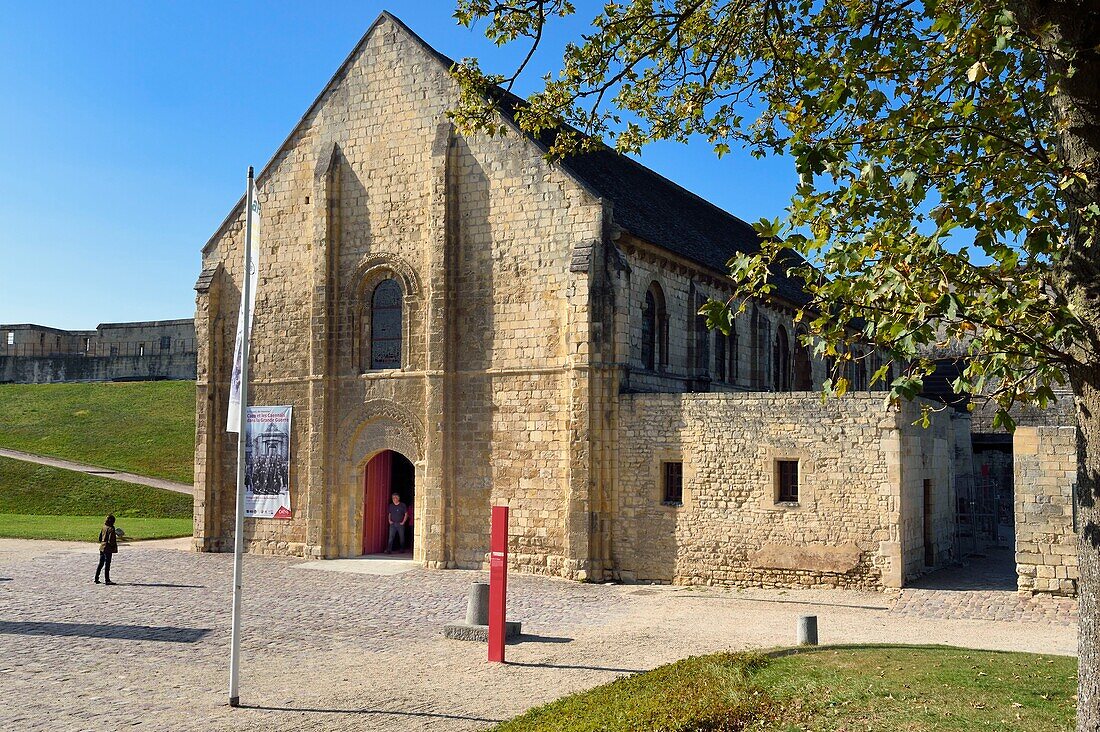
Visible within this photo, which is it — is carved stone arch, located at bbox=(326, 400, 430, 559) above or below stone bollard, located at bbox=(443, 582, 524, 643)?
above

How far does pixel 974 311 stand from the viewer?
745 centimetres

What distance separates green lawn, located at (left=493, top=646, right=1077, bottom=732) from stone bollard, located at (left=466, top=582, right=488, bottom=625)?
13.4 ft

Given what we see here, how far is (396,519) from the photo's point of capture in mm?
25516

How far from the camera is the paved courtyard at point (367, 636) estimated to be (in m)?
11.1

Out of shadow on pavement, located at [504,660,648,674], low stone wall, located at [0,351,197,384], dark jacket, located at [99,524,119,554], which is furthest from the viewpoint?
low stone wall, located at [0,351,197,384]

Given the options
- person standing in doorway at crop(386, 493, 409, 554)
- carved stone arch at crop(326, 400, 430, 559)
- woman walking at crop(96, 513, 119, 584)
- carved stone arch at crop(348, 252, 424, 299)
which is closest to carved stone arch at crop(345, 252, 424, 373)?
carved stone arch at crop(348, 252, 424, 299)

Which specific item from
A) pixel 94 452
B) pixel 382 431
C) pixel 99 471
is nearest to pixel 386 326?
pixel 382 431

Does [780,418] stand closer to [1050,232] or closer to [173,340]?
[1050,232]

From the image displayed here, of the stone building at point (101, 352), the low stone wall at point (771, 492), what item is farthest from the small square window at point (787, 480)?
the stone building at point (101, 352)

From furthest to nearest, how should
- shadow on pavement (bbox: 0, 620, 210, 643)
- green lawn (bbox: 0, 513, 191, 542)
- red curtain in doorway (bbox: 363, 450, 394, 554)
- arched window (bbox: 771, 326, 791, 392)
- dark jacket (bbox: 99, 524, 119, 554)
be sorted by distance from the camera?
1. arched window (bbox: 771, 326, 791, 392)
2. green lawn (bbox: 0, 513, 191, 542)
3. red curtain in doorway (bbox: 363, 450, 394, 554)
4. dark jacket (bbox: 99, 524, 119, 554)
5. shadow on pavement (bbox: 0, 620, 210, 643)

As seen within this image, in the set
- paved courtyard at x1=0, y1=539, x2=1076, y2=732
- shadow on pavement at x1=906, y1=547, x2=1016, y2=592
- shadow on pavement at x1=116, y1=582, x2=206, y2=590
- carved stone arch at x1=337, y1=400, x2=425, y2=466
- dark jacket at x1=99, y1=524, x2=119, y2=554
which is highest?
carved stone arch at x1=337, y1=400, x2=425, y2=466

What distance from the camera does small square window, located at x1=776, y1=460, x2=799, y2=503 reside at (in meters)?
20.4

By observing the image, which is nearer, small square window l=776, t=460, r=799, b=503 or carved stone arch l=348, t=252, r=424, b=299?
small square window l=776, t=460, r=799, b=503

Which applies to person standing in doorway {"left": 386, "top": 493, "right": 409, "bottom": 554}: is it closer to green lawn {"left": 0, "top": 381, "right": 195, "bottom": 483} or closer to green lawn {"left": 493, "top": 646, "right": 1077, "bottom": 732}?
green lawn {"left": 493, "top": 646, "right": 1077, "bottom": 732}
